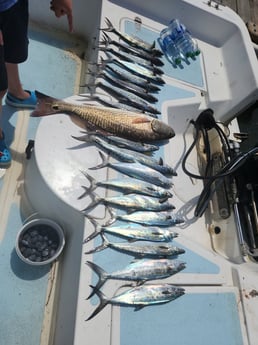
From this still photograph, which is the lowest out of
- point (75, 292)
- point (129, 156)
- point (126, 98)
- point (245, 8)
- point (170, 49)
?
point (75, 292)

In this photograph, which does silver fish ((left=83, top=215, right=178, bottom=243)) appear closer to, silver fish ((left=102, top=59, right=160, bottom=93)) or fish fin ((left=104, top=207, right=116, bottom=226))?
fish fin ((left=104, top=207, right=116, bottom=226))

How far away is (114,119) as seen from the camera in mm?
2219

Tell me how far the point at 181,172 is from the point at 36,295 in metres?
1.39

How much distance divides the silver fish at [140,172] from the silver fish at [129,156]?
36 millimetres

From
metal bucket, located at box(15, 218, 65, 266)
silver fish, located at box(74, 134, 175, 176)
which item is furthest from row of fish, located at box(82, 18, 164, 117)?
metal bucket, located at box(15, 218, 65, 266)

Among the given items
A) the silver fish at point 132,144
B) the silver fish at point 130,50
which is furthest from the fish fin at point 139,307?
the silver fish at point 130,50

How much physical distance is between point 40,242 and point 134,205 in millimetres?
597

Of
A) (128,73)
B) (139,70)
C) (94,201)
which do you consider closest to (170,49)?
(139,70)

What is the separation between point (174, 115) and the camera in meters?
2.70

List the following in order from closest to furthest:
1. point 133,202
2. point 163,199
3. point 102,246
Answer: point 102,246 < point 133,202 < point 163,199

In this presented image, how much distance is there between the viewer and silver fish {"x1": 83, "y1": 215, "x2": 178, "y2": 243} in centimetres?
179

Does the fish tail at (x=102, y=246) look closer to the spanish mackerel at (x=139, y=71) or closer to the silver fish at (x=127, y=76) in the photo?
the silver fish at (x=127, y=76)

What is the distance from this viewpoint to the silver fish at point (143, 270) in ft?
5.52

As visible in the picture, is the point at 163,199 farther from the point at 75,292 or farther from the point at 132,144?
the point at 75,292
